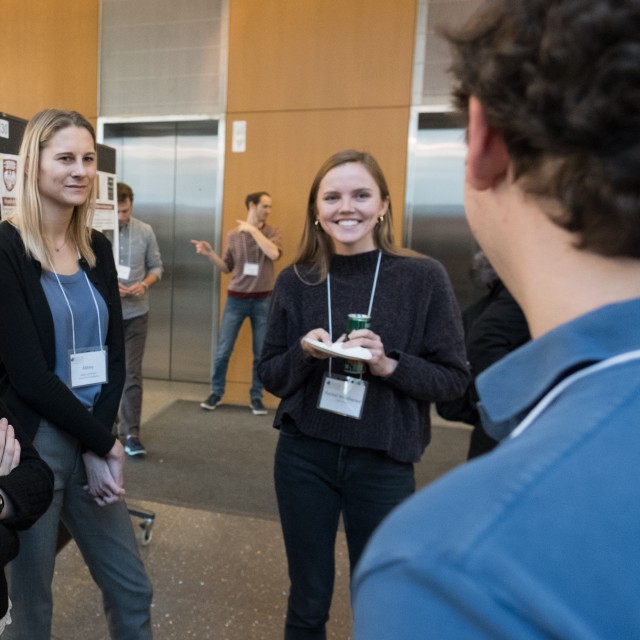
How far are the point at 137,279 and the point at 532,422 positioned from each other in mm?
4278

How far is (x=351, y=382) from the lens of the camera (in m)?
1.67

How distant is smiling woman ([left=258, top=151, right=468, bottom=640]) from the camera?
5.46 ft

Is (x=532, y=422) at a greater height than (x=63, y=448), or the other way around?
(x=532, y=422)

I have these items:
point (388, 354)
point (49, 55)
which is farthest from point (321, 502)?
point (49, 55)

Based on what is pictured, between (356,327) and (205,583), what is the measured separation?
1623 millimetres

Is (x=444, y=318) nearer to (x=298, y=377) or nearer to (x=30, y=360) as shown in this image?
(x=298, y=377)

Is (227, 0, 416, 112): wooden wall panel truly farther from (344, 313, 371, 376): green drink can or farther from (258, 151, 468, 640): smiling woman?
(344, 313, 371, 376): green drink can

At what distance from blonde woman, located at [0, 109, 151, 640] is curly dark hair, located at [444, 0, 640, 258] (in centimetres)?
143

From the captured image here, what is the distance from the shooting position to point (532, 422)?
0.44m

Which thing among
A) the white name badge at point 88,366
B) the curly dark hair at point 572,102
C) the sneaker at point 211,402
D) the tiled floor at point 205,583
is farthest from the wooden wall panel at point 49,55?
the curly dark hair at point 572,102

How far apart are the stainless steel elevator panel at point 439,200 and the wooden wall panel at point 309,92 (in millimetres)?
134

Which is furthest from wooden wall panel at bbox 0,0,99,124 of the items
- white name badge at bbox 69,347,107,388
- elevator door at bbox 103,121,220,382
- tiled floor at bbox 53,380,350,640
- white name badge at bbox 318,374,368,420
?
white name badge at bbox 318,374,368,420

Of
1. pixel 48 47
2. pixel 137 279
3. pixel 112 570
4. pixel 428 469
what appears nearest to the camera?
pixel 112 570

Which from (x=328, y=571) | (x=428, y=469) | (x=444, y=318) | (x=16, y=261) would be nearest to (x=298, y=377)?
(x=444, y=318)
